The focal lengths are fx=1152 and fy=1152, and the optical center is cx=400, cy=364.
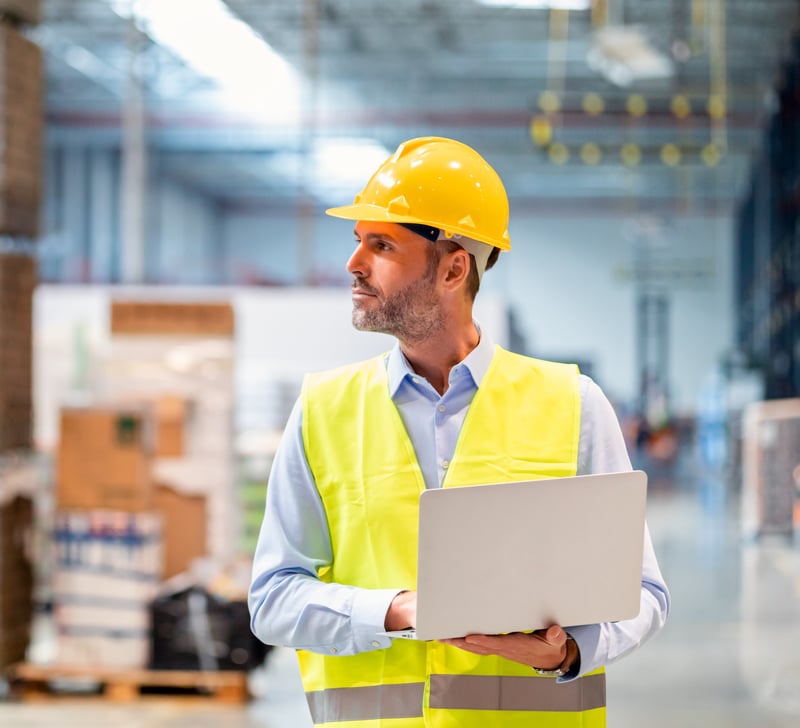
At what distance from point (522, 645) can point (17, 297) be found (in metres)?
5.16

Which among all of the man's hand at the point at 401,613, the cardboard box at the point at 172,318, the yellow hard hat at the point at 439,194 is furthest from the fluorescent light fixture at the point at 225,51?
the man's hand at the point at 401,613

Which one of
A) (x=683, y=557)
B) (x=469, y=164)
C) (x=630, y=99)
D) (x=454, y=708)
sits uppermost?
(x=630, y=99)

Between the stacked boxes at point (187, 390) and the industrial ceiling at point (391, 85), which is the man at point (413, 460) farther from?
the industrial ceiling at point (391, 85)

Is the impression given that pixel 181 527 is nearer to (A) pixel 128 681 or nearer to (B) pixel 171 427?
(B) pixel 171 427

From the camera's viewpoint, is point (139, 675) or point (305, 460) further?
point (139, 675)

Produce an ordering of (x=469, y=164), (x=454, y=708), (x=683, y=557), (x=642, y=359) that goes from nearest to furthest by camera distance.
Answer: (x=454, y=708) → (x=469, y=164) → (x=683, y=557) → (x=642, y=359)

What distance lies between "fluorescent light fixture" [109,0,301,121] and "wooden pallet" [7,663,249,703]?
11544 millimetres

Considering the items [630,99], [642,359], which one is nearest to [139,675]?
[630,99]

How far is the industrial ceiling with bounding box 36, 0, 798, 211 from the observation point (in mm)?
16844

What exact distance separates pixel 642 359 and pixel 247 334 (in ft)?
59.1


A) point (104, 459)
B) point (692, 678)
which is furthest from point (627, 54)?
point (104, 459)

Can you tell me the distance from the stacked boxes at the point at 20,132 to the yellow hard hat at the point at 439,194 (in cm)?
460

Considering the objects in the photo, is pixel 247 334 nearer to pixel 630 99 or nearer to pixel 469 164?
pixel 630 99

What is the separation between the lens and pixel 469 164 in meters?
2.09
